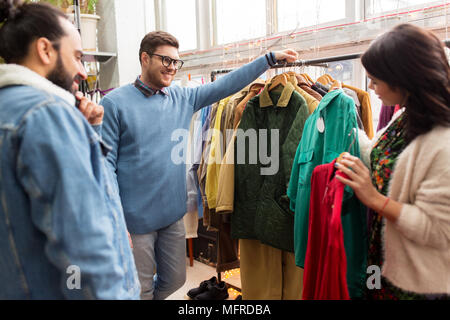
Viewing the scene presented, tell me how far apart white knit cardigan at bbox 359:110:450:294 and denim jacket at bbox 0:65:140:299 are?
848 mm

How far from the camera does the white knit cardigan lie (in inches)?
39.0

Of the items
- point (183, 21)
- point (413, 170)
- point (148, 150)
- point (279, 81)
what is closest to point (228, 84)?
point (279, 81)

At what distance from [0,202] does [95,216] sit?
22 centimetres

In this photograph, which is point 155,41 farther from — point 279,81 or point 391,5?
point 391,5

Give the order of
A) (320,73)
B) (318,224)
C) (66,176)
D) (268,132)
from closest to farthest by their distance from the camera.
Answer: (66,176) < (318,224) < (268,132) < (320,73)

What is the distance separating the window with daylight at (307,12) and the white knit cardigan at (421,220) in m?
1.47

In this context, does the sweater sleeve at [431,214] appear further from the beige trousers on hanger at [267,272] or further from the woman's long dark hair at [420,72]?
the beige trousers on hanger at [267,272]

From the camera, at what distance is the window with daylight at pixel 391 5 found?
Answer: 1.87 meters

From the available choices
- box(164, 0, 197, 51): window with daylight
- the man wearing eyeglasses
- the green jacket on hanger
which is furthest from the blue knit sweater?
box(164, 0, 197, 51): window with daylight

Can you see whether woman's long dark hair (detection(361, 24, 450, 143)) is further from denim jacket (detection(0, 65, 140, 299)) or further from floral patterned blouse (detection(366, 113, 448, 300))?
denim jacket (detection(0, 65, 140, 299))

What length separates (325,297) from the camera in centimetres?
109
